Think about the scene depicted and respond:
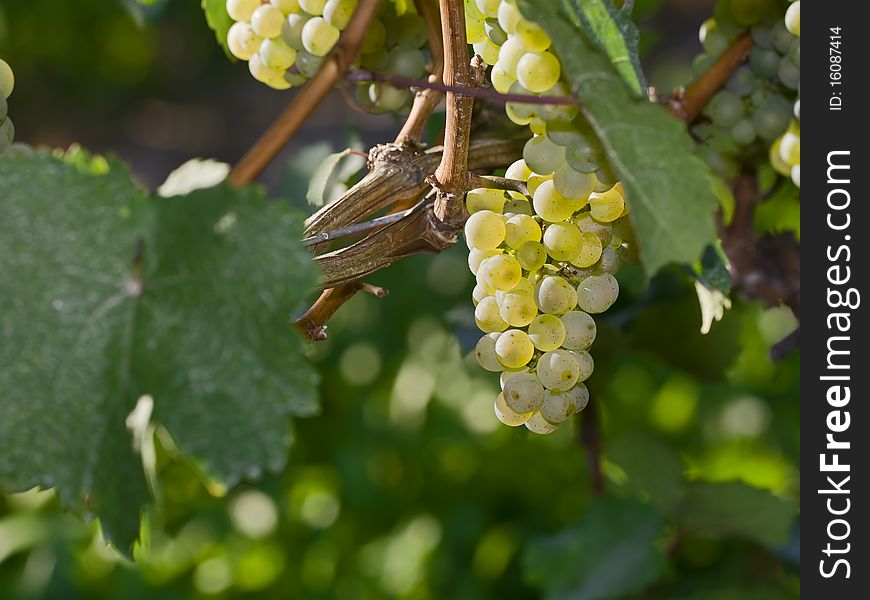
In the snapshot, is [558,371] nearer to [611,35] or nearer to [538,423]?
[538,423]

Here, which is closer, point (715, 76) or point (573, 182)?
point (573, 182)

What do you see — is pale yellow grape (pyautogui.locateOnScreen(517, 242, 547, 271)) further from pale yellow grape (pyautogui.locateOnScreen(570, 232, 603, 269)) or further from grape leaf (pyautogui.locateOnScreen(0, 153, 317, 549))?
grape leaf (pyautogui.locateOnScreen(0, 153, 317, 549))

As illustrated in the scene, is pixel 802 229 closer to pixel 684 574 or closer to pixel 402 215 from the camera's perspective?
pixel 402 215

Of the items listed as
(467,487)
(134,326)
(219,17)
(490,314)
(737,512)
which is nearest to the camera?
(134,326)

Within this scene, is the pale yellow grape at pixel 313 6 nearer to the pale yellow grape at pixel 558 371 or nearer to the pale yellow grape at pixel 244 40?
the pale yellow grape at pixel 244 40

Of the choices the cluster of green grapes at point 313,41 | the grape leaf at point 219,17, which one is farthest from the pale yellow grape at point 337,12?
the grape leaf at point 219,17

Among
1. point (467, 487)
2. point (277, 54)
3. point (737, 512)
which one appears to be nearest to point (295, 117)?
point (277, 54)

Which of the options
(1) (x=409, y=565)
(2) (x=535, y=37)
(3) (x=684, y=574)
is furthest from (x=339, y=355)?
(2) (x=535, y=37)
